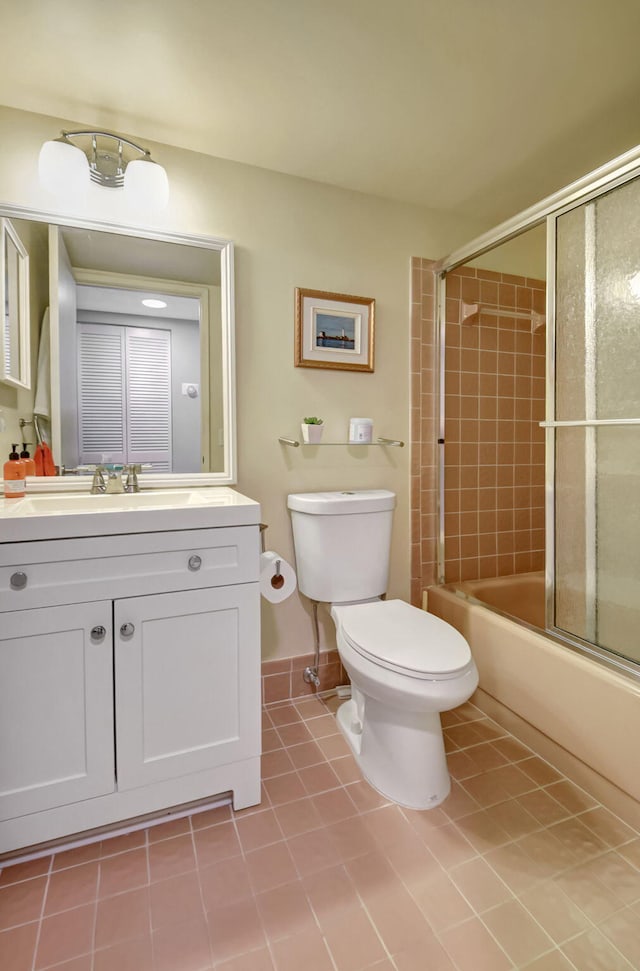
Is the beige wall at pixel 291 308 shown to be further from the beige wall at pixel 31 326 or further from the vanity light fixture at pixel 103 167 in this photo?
the beige wall at pixel 31 326

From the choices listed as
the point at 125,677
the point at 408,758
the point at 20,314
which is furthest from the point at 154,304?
the point at 408,758

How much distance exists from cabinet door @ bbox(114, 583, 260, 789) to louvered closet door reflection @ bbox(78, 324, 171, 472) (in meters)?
0.65

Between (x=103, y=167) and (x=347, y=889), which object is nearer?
(x=347, y=889)

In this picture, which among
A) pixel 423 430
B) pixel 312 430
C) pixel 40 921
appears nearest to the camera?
pixel 40 921

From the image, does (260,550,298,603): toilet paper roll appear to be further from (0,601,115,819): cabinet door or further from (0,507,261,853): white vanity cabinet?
(0,601,115,819): cabinet door

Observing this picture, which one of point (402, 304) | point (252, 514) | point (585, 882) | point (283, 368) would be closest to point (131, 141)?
point (283, 368)

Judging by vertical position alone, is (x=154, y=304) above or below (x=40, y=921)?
above

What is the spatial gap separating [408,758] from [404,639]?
34cm

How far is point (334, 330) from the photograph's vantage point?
77.2 inches

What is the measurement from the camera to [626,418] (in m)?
1.41

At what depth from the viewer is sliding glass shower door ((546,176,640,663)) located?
141 cm

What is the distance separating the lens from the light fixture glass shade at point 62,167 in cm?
150

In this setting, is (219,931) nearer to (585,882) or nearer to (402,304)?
(585,882)

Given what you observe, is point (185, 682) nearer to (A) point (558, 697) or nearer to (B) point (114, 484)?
(B) point (114, 484)
